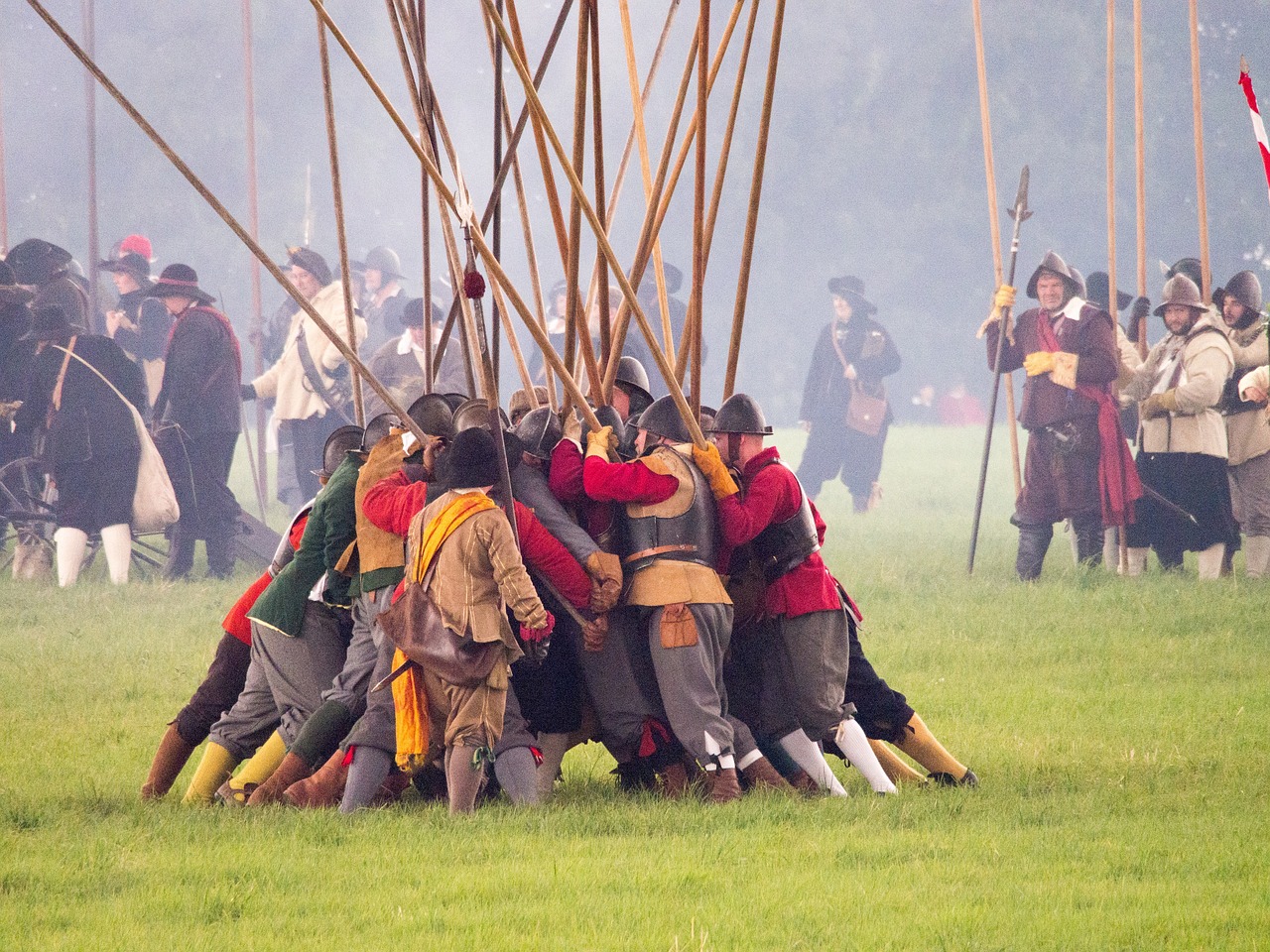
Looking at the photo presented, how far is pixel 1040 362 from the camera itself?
12.6 metres

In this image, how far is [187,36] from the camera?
3297 centimetres

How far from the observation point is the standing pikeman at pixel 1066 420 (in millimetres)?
12312

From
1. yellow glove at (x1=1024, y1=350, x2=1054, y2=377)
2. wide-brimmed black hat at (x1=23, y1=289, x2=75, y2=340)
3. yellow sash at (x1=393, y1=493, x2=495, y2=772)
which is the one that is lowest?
yellow sash at (x1=393, y1=493, x2=495, y2=772)

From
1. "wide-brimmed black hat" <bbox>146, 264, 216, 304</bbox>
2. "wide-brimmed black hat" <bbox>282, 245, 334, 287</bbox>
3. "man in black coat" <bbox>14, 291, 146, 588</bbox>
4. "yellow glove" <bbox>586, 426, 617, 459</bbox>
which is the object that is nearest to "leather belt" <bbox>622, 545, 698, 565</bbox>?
"yellow glove" <bbox>586, 426, 617, 459</bbox>

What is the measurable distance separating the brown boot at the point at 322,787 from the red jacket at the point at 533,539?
76 cm

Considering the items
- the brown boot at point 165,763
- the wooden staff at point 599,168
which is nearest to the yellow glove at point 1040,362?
the wooden staff at point 599,168

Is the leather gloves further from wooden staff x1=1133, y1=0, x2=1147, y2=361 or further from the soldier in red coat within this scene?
wooden staff x1=1133, y1=0, x2=1147, y2=361

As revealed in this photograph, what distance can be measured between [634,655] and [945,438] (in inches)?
865

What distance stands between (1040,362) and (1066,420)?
1.46 ft

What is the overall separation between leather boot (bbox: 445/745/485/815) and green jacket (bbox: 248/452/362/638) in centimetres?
74

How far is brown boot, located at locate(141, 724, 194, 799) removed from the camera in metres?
6.06

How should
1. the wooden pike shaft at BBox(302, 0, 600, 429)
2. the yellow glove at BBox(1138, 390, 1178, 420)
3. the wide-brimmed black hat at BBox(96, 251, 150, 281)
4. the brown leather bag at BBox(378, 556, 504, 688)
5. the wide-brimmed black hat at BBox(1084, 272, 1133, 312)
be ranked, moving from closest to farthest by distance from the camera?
the brown leather bag at BBox(378, 556, 504, 688) < the wooden pike shaft at BBox(302, 0, 600, 429) < the yellow glove at BBox(1138, 390, 1178, 420) < the wide-brimmed black hat at BBox(1084, 272, 1133, 312) < the wide-brimmed black hat at BBox(96, 251, 150, 281)

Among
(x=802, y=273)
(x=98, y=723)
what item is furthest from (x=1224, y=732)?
(x=802, y=273)

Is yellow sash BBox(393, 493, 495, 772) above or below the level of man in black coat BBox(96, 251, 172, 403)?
below
